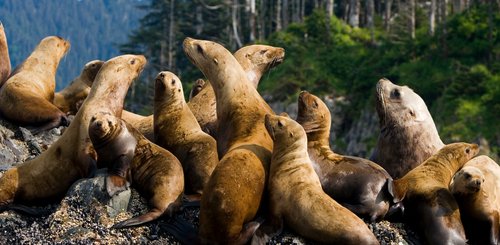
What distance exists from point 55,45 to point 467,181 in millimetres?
7557

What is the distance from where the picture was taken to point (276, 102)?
33.8 metres

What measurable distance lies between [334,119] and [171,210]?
24386 mm

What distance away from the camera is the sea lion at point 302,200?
7.27 meters

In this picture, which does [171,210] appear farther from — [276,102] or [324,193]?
[276,102]

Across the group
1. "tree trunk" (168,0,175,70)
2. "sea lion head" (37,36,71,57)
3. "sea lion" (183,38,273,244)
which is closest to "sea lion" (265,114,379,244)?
"sea lion" (183,38,273,244)

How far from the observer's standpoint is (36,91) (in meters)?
12.6


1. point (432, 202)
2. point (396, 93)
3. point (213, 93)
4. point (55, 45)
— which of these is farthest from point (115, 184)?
point (55, 45)

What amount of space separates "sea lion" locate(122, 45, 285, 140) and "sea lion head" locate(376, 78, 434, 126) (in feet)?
4.68

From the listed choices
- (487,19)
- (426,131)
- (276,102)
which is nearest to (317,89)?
(276,102)

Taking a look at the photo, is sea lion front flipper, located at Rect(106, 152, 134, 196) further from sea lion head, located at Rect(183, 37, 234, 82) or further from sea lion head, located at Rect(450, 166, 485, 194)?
sea lion head, located at Rect(450, 166, 485, 194)

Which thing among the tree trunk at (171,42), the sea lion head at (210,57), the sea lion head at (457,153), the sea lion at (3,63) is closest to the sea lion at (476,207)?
the sea lion head at (457,153)

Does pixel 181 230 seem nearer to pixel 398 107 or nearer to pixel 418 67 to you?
pixel 398 107

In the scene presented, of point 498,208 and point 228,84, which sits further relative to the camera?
point 228,84

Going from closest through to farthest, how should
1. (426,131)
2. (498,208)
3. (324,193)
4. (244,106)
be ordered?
(324,193) < (498,208) < (244,106) < (426,131)
